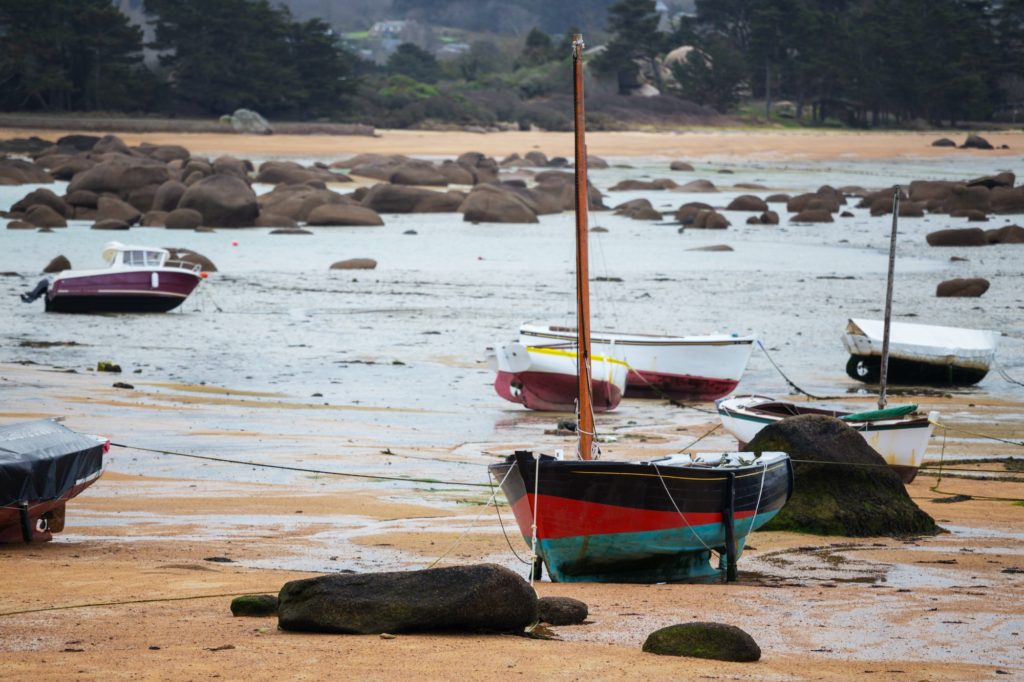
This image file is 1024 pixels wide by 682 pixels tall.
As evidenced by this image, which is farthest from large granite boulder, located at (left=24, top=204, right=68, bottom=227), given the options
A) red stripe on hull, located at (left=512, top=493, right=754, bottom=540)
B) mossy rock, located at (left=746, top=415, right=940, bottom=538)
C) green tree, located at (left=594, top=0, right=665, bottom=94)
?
green tree, located at (left=594, top=0, right=665, bottom=94)

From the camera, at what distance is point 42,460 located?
10883 mm

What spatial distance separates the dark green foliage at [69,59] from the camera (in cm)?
8838

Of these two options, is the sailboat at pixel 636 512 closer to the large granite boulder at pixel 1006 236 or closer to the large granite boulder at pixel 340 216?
the large granite boulder at pixel 1006 236

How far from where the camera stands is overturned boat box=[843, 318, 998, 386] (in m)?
21.4

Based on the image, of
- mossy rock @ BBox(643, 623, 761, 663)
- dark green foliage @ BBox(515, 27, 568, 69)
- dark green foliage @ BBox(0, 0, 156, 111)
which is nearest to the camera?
mossy rock @ BBox(643, 623, 761, 663)

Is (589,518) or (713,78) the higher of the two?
(713,78)

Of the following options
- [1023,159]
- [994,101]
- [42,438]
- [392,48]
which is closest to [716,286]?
[42,438]

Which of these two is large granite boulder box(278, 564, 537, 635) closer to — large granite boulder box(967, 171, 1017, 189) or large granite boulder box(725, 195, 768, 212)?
large granite boulder box(725, 195, 768, 212)

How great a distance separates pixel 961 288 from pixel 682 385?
1331 centimetres

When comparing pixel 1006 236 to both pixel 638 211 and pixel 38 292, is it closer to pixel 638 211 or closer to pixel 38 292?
pixel 638 211

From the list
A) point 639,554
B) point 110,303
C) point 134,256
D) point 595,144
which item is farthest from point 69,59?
point 639,554

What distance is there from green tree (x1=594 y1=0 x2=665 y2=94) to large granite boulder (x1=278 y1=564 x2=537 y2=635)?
105877 millimetres

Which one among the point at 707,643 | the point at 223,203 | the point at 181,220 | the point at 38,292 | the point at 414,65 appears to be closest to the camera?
the point at 707,643

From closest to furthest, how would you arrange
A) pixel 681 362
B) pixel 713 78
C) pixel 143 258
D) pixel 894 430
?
pixel 894 430 < pixel 681 362 < pixel 143 258 < pixel 713 78
